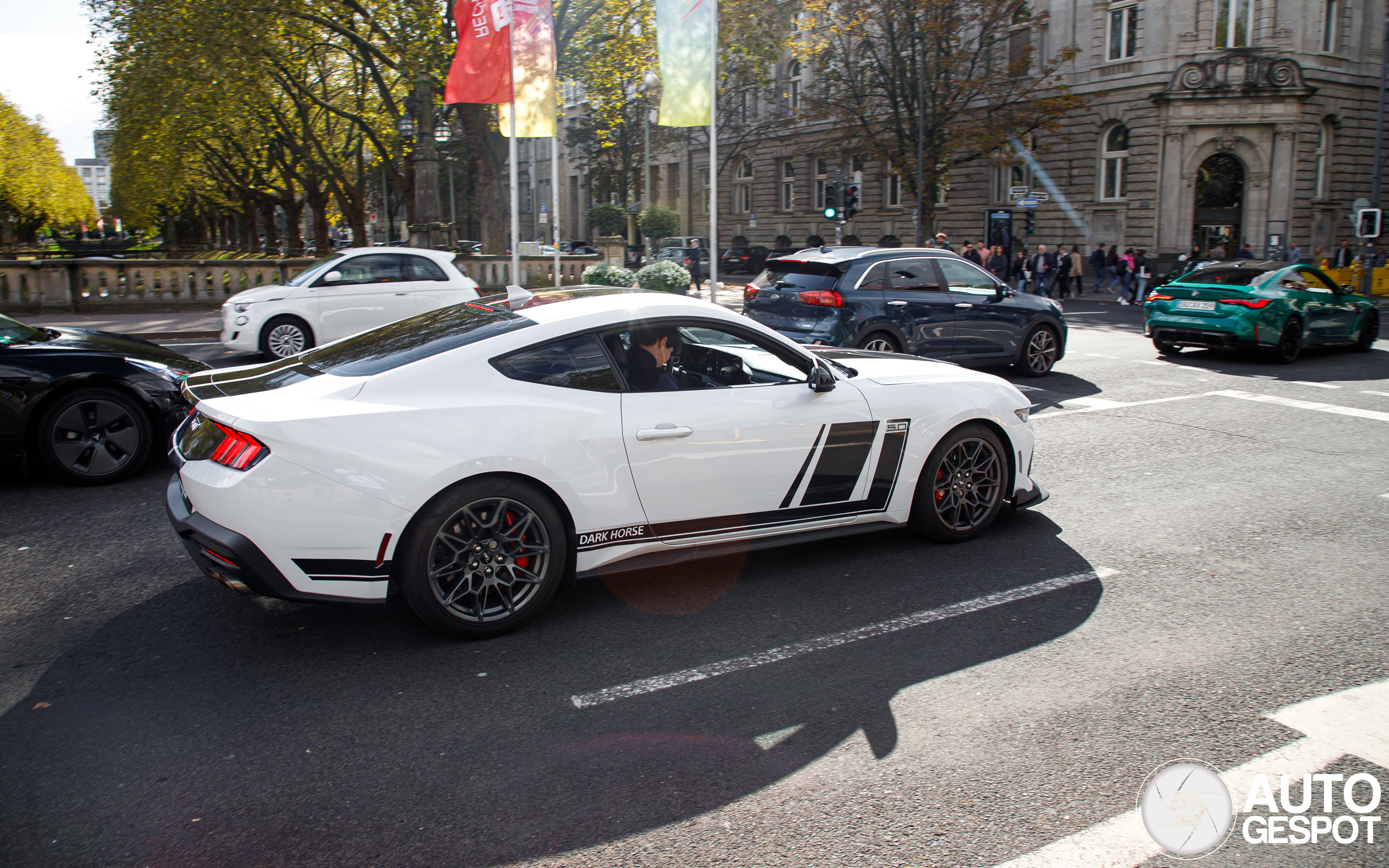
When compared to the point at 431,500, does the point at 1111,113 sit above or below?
above

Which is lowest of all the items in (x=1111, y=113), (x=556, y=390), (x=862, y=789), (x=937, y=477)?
(x=862, y=789)

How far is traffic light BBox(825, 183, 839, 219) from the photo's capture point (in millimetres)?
24656

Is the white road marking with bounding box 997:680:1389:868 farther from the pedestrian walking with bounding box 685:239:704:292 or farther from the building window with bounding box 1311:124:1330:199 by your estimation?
the building window with bounding box 1311:124:1330:199

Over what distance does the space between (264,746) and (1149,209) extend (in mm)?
37086

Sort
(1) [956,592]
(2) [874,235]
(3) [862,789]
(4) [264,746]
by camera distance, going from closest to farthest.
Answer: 1. (3) [862,789]
2. (4) [264,746]
3. (1) [956,592]
4. (2) [874,235]

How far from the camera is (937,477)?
5520 mm

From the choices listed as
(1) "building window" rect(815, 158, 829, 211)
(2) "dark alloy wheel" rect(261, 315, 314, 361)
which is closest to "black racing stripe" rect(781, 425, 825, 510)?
Answer: (2) "dark alloy wheel" rect(261, 315, 314, 361)

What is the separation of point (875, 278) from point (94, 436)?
25.7 ft

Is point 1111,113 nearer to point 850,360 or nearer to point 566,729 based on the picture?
point 850,360

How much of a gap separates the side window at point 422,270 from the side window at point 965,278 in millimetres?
7131

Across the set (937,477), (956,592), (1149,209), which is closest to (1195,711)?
(956,592)

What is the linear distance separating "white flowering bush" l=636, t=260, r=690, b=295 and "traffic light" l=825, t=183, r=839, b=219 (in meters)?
4.17

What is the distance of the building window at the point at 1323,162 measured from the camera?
3403 centimetres

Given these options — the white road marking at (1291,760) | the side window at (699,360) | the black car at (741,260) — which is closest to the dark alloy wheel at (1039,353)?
the side window at (699,360)
